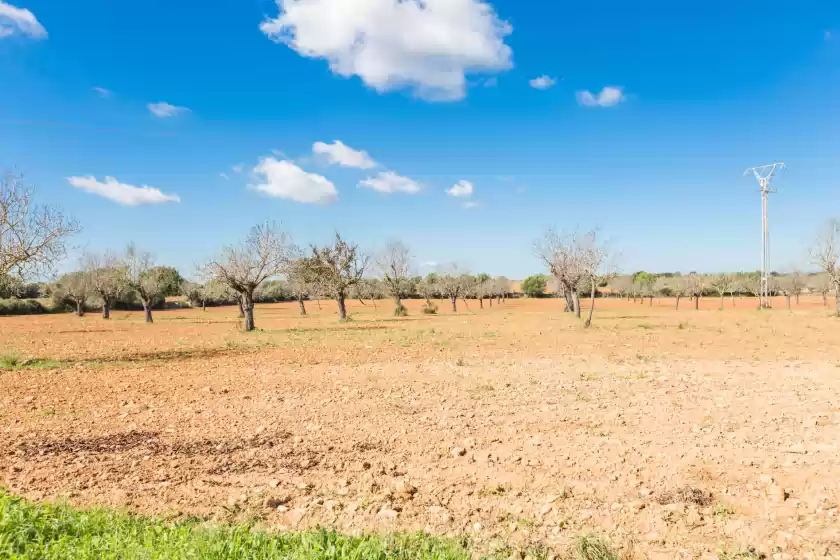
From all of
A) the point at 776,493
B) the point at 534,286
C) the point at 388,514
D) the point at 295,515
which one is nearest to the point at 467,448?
the point at 388,514

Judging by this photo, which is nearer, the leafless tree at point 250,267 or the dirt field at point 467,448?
the dirt field at point 467,448

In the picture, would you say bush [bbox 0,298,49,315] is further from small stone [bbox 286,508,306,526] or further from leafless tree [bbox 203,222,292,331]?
small stone [bbox 286,508,306,526]

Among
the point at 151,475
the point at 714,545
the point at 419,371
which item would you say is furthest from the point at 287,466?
the point at 419,371

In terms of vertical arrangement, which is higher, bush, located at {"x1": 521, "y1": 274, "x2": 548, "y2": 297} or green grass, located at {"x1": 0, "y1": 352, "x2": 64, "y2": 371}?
bush, located at {"x1": 521, "y1": 274, "x2": 548, "y2": 297}

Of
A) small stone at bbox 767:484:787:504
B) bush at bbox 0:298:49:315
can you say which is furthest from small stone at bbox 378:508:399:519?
bush at bbox 0:298:49:315

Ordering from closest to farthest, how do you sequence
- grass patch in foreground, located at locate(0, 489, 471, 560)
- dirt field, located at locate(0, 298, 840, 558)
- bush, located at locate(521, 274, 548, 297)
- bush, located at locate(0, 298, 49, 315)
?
grass patch in foreground, located at locate(0, 489, 471, 560) < dirt field, located at locate(0, 298, 840, 558) < bush, located at locate(0, 298, 49, 315) < bush, located at locate(521, 274, 548, 297)

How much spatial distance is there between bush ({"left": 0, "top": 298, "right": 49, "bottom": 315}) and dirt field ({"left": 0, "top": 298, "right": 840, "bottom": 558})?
202 ft

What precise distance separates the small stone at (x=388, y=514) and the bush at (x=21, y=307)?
75211 mm

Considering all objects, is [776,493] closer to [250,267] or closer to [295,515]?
[295,515]

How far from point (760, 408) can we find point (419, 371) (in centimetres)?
809

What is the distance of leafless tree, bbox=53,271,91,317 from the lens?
55.8 m

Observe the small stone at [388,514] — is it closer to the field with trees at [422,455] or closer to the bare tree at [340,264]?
the field with trees at [422,455]

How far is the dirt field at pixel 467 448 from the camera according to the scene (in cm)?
516

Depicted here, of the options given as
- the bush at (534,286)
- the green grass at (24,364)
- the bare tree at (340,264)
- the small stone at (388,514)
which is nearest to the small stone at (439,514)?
the small stone at (388,514)
